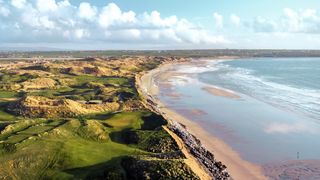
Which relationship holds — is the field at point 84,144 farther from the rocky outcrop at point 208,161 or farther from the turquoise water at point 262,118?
the turquoise water at point 262,118

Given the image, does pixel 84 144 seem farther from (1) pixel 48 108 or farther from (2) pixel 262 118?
(2) pixel 262 118

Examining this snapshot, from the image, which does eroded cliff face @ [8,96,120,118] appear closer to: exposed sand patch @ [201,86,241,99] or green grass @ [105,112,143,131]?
green grass @ [105,112,143,131]

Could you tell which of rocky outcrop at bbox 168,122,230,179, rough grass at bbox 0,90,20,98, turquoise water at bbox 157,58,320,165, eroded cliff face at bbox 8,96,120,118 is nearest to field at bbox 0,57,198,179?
eroded cliff face at bbox 8,96,120,118

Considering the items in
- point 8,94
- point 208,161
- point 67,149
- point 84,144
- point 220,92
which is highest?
point 67,149

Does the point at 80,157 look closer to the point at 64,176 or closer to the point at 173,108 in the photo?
the point at 64,176

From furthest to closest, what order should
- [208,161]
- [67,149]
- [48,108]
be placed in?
[48,108] → [208,161] → [67,149]

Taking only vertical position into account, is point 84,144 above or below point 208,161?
above

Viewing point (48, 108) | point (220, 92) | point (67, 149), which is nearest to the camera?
point (67, 149)

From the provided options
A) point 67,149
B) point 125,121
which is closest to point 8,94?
point 125,121

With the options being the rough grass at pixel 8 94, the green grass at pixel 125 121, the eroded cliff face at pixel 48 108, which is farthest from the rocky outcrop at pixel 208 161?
the rough grass at pixel 8 94
